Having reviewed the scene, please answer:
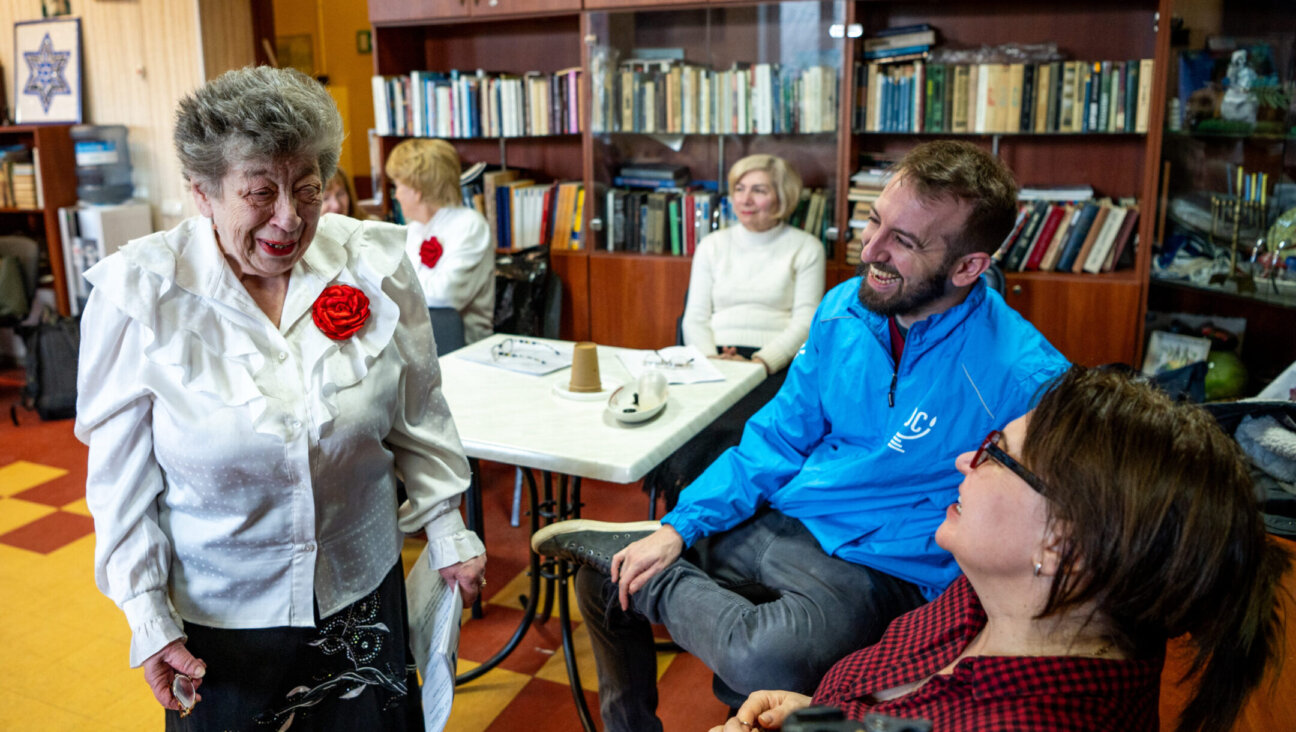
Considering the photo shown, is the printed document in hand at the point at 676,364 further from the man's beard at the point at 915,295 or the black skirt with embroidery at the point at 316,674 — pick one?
the black skirt with embroidery at the point at 316,674

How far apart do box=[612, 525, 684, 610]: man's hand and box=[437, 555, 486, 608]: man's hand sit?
260 millimetres

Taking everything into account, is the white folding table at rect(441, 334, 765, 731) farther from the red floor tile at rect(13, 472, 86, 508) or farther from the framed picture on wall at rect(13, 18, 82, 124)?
the framed picture on wall at rect(13, 18, 82, 124)

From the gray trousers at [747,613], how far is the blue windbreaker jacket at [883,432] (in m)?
0.04

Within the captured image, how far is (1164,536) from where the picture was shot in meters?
0.93

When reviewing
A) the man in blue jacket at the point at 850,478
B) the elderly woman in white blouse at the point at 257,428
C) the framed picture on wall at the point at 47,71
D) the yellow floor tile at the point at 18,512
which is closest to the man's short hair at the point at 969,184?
the man in blue jacket at the point at 850,478

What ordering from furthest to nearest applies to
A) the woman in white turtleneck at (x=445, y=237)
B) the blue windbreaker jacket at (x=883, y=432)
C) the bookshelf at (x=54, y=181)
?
the bookshelf at (x=54, y=181) → the woman in white turtleneck at (x=445, y=237) → the blue windbreaker jacket at (x=883, y=432)

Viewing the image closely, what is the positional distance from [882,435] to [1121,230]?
2.33 meters

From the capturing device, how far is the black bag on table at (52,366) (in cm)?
432

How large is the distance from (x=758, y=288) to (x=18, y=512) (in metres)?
2.82

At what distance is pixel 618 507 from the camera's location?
131 inches

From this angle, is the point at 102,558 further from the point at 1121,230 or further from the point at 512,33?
the point at 512,33

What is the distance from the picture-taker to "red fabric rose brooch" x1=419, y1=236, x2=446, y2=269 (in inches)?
135

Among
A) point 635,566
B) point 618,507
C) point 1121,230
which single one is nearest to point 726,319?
point 618,507

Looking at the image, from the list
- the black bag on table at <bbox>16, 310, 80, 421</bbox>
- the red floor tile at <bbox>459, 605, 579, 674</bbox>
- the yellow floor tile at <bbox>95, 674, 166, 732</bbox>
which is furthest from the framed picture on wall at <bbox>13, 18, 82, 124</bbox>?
the red floor tile at <bbox>459, 605, 579, 674</bbox>
